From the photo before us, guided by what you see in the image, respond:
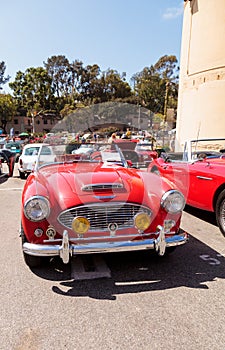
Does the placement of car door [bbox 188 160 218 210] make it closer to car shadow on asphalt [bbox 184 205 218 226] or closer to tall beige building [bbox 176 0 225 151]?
car shadow on asphalt [bbox 184 205 218 226]

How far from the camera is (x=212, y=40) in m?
15.3

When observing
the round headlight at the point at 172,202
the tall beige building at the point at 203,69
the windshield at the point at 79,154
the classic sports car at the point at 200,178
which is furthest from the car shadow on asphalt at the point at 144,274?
the tall beige building at the point at 203,69

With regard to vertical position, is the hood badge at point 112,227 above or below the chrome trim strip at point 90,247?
above

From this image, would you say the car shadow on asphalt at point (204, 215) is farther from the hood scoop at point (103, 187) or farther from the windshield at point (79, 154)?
the hood scoop at point (103, 187)

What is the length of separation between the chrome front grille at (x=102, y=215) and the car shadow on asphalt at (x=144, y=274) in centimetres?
57

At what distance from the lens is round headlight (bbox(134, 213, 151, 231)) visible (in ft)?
9.50

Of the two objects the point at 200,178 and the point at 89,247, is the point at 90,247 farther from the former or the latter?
the point at 200,178

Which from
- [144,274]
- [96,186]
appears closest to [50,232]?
[96,186]

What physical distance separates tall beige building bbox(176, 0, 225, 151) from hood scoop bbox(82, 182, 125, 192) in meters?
12.7

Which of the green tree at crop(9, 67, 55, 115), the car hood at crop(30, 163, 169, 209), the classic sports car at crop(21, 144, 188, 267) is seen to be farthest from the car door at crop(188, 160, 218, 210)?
the green tree at crop(9, 67, 55, 115)

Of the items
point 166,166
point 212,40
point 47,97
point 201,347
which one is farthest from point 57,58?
point 201,347

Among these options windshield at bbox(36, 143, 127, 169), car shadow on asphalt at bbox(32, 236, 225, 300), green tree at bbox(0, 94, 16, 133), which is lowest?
car shadow on asphalt at bbox(32, 236, 225, 300)

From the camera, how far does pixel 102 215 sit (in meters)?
2.86

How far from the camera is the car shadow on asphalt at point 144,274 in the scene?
2.73 m
